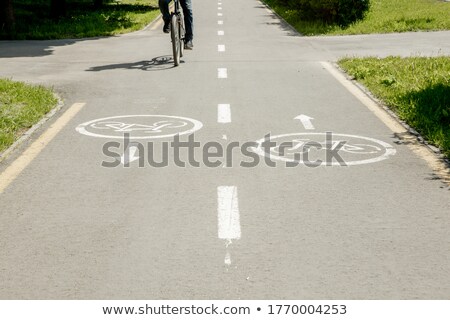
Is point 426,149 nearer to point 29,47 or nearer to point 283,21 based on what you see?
point 29,47

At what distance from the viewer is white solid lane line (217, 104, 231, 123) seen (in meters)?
9.38

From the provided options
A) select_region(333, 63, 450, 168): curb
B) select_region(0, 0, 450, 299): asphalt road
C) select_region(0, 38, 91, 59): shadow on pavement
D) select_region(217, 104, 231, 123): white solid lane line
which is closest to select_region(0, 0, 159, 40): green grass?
select_region(0, 38, 91, 59): shadow on pavement

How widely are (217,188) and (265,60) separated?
A: 31.5ft

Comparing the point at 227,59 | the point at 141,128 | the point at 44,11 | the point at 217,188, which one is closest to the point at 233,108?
the point at 141,128

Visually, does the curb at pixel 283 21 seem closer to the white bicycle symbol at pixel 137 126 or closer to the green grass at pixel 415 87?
the green grass at pixel 415 87

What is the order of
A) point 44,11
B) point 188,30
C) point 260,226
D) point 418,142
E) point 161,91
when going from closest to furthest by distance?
1. point 260,226
2. point 418,142
3. point 161,91
4. point 188,30
5. point 44,11

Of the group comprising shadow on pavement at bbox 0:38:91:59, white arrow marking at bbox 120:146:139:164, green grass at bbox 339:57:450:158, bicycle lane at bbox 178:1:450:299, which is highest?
bicycle lane at bbox 178:1:450:299

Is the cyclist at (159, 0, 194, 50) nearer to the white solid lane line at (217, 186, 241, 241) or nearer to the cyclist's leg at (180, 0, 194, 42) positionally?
the cyclist's leg at (180, 0, 194, 42)

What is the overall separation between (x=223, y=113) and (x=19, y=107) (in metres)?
2.93

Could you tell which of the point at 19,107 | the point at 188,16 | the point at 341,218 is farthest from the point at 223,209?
Result: the point at 188,16

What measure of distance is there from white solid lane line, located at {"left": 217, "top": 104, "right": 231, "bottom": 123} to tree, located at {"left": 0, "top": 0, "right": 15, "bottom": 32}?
45.3 ft

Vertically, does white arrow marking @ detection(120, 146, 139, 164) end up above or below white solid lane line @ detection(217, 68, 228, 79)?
above
